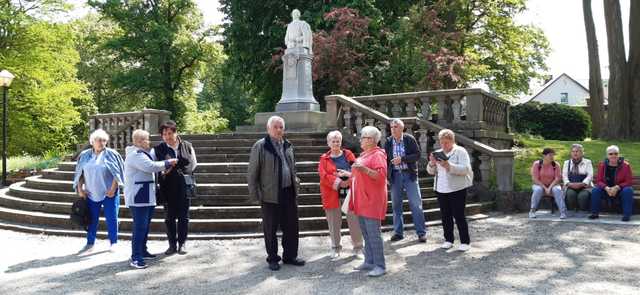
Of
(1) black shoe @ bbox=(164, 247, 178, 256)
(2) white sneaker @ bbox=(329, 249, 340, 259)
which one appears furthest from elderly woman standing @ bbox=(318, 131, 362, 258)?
(1) black shoe @ bbox=(164, 247, 178, 256)

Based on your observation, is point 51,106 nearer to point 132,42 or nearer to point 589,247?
point 132,42

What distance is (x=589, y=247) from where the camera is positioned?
6.66 m

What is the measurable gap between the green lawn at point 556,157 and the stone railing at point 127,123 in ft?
31.3

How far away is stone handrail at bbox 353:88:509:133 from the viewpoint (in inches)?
456

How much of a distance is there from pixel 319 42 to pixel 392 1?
16.3ft

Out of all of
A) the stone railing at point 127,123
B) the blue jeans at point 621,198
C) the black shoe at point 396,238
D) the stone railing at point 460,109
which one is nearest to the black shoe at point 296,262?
the black shoe at point 396,238

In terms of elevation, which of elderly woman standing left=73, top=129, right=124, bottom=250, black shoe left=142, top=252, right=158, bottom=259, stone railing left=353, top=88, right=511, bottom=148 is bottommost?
black shoe left=142, top=252, right=158, bottom=259

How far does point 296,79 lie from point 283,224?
9597 mm

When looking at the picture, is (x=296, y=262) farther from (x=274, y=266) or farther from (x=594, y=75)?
(x=594, y=75)

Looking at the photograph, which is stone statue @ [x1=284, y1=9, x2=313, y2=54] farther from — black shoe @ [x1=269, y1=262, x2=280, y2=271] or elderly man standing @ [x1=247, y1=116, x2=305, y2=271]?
black shoe @ [x1=269, y1=262, x2=280, y2=271]

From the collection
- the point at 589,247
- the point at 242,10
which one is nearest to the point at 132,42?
the point at 242,10

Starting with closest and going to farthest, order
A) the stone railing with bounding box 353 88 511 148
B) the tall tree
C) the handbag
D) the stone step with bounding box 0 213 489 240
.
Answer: the handbag → the stone step with bounding box 0 213 489 240 → the stone railing with bounding box 353 88 511 148 → the tall tree

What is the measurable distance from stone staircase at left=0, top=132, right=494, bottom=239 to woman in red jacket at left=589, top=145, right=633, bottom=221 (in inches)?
72.1

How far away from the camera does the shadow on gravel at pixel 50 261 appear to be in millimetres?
5996
